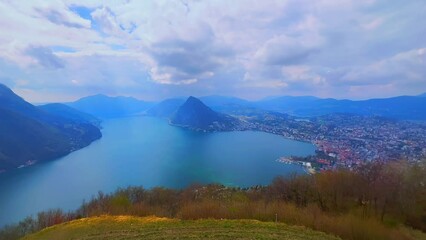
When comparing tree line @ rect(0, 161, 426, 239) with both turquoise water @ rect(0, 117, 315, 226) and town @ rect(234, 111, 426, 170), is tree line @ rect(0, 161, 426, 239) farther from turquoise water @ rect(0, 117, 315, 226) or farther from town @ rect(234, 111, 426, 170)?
turquoise water @ rect(0, 117, 315, 226)

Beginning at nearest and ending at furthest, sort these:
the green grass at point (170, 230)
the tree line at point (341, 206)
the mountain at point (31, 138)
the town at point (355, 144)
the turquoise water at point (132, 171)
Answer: the green grass at point (170, 230) → the tree line at point (341, 206) → the turquoise water at point (132, 171) → the town at point (355, 144) → the mountain at point (31, 138)

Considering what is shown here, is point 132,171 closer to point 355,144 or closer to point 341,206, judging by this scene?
point 341,206

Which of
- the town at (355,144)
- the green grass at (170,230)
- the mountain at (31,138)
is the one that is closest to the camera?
the green grass at (170,230)

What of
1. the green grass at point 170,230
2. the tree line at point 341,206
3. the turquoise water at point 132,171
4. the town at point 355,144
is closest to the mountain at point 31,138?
the turquoise water at point 132,171

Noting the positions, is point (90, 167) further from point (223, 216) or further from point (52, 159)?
point (223, 216)

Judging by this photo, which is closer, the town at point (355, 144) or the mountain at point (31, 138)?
the town at point (355, 144)

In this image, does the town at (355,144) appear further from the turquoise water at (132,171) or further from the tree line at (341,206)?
the tree line at (341,206)

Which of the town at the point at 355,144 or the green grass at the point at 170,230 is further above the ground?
the green grass at the point at 170,230
